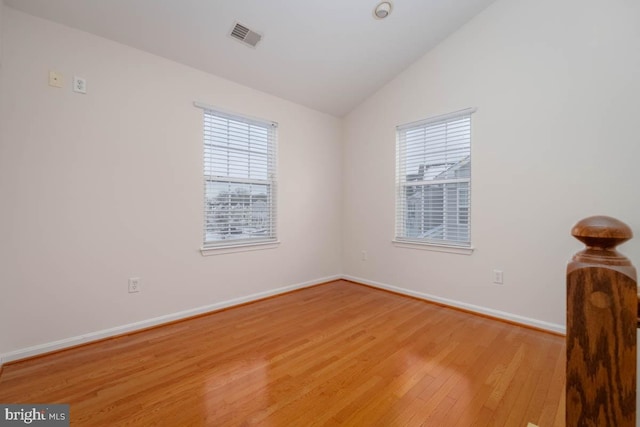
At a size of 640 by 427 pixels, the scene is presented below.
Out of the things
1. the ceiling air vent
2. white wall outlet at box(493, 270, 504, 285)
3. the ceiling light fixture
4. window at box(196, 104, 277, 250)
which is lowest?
white wall outlet at box(493, 270, 504, 285)

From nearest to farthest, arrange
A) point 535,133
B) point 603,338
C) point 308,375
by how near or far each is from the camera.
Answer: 1. point 603,338
2. point 308,375
3. point 535,133

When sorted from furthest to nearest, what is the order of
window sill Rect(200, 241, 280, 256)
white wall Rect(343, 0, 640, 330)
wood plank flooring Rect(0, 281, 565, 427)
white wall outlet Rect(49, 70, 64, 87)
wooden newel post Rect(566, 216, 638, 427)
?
window sill Rect(200, 241, 280, 256) < white wall Rect(343, 0, 640, 330) < white wall outlet Rect(49, 70, 64, 87) < wood plank flooring Rect(0, 281, 565, 427) < wooden newel post Rect(566, 216, 638, 427)

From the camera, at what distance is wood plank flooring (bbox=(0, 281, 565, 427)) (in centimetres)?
151

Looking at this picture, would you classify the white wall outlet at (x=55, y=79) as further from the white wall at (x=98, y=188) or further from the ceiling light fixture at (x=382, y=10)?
the ceiling light fixture at (x=382, y=10)

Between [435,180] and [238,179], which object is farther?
[435,180]

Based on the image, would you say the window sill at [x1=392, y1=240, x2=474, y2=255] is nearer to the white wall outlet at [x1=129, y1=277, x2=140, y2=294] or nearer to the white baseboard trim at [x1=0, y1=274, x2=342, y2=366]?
the white baseboard trim at [x1=0, y1=274, x2=342, y2=366]

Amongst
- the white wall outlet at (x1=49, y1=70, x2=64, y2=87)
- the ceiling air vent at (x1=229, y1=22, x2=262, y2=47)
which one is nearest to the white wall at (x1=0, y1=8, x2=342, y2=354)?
the white wall outlet at (x1=49, y1=70, x2=64, y2=87)

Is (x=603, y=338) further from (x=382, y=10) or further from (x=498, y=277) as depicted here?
(x=382, y=10)

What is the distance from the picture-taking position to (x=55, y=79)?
216 centimetres

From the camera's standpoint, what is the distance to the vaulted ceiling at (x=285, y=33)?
2240 millimetres

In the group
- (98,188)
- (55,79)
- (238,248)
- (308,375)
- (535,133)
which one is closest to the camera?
(308,375)

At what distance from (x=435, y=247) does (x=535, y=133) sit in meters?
1.48

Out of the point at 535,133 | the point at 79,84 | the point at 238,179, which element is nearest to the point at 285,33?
the point at 238,179

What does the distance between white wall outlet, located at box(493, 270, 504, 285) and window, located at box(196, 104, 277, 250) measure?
2.48m
